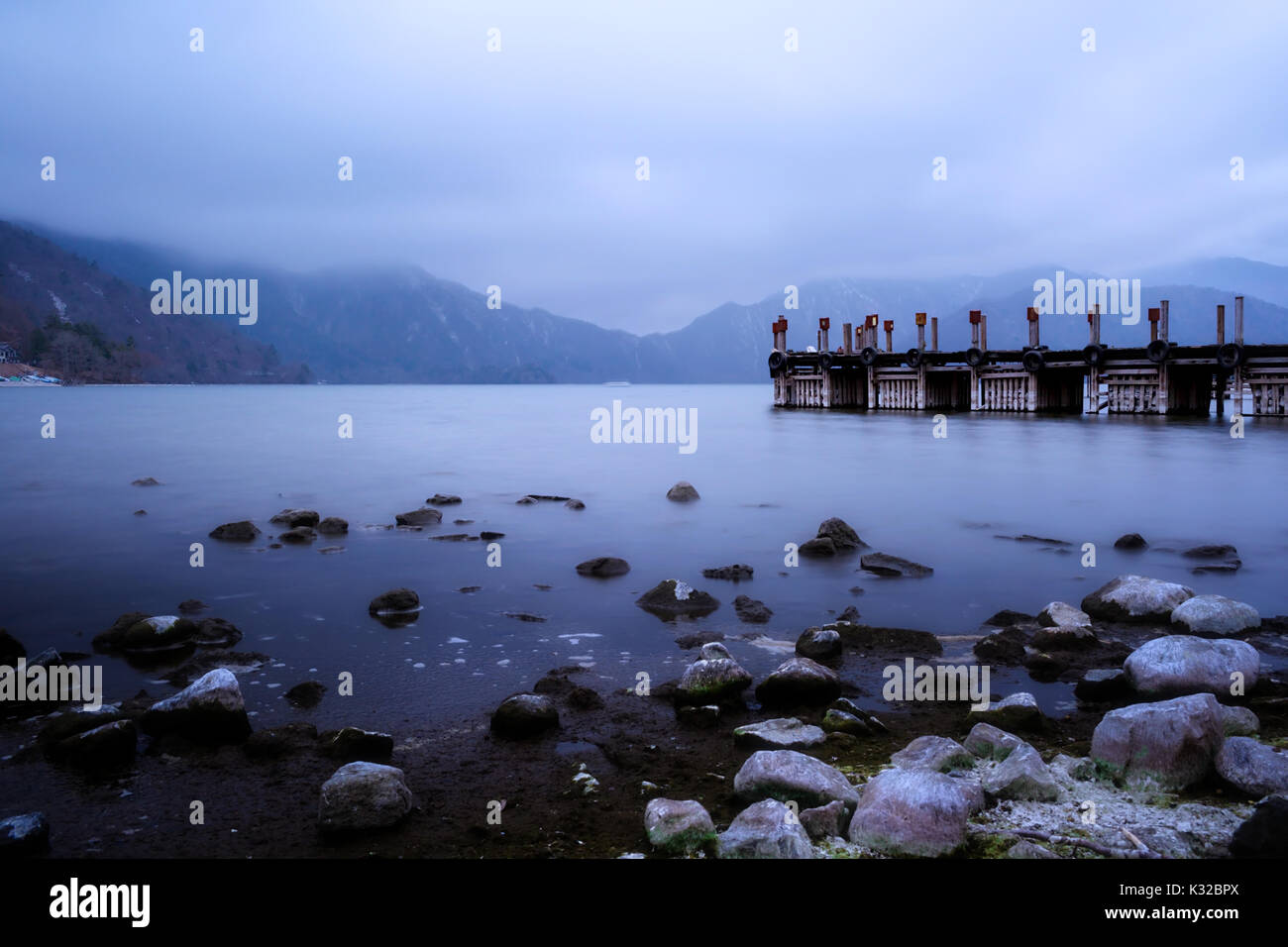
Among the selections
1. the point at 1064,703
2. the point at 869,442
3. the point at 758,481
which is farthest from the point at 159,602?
the point at 869,442

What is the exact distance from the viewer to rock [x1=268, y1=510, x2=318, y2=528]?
852 inches

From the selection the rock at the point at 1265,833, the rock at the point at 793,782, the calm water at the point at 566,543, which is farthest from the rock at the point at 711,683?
the rock at the point at 1265,833

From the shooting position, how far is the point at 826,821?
20.6 ft

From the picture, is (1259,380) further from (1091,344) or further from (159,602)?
(159,602)

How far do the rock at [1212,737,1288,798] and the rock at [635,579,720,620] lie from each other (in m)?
7.43

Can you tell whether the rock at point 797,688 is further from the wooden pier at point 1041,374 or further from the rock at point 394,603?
the wooden pier at point 1041,374

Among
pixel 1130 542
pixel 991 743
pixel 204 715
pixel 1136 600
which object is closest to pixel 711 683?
pixel 991 743

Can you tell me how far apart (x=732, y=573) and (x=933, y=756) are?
28.2 feet

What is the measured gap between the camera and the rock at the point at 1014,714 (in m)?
8.53

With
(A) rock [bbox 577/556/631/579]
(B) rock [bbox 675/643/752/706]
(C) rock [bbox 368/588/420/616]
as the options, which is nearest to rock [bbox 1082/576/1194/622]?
(B) rock [bbox 675/643/752/706]

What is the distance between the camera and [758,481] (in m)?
32.2

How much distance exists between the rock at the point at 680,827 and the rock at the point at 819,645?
4.79 meters

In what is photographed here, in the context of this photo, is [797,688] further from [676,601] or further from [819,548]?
[819,548]

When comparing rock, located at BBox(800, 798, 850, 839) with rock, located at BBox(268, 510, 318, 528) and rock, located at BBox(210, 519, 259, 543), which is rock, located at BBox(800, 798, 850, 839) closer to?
rock, located at BBox(210, 519, 259, 543)
